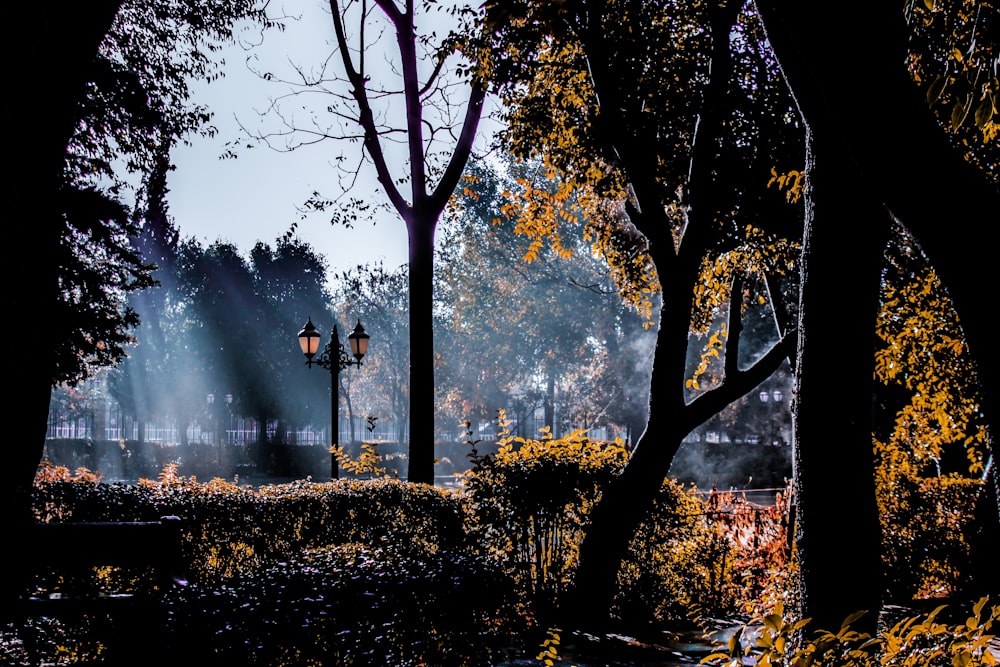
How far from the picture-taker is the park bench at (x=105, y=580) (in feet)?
11.8

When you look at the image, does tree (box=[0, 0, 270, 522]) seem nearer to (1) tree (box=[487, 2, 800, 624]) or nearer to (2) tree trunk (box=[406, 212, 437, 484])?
(1) tree (box=[487, 2, 800, 624])

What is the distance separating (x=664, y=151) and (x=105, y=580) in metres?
7.21

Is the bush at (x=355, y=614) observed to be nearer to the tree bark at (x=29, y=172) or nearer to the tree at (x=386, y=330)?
the tree bark at (x=29, y=172)

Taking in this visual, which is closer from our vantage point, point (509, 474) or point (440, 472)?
point (509, 474)

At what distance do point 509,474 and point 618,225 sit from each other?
4247mm

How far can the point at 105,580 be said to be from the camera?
24.5 feet

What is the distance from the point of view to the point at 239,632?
134 inches

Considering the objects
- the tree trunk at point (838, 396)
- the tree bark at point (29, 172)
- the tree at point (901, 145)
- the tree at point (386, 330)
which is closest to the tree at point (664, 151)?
the tree trunk at point (838, 396)

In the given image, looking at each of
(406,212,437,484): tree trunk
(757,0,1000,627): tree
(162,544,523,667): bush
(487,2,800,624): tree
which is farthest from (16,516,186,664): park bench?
(406,212,437,484): tree trunk

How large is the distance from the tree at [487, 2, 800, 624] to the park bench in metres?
3.64

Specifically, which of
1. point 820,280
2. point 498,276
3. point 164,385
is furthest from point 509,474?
point 498,276

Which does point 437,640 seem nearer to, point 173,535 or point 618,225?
point 173,535

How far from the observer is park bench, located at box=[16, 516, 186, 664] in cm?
359

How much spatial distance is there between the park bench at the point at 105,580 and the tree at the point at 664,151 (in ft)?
11.9
